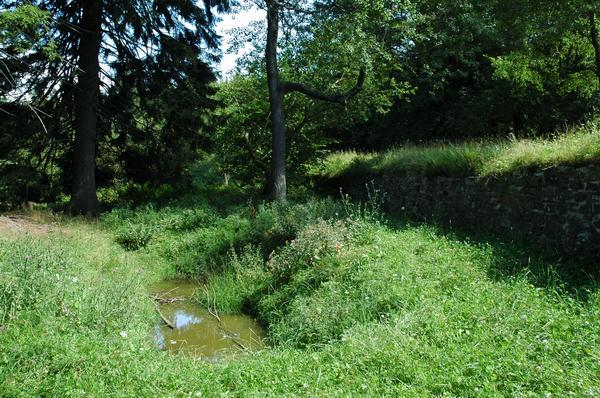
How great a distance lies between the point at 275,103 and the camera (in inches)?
591

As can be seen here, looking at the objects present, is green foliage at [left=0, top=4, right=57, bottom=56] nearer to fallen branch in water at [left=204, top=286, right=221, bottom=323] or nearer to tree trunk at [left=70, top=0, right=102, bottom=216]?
tree trunk at [left=70, top=0, right=102, bottom=216]

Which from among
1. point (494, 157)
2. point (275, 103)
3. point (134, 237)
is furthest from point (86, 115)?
point (494, 157)

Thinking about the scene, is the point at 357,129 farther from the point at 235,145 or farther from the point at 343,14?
the point at 343,14

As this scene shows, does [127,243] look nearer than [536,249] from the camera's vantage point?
No

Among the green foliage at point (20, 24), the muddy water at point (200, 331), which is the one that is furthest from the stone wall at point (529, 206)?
the green foliage at point (20, 24)

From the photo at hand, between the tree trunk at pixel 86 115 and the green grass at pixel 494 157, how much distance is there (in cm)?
870

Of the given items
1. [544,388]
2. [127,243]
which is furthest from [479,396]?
[127,243]

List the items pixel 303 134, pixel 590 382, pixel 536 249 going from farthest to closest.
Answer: pixel 303 134, pixel 536 249, pixel 590 382

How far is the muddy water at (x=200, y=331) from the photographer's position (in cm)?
718

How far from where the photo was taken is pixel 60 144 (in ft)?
54.0

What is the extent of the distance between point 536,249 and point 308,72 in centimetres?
1011

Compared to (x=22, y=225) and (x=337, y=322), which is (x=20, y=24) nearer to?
(x=22, y=225)

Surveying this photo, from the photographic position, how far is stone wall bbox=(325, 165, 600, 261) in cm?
738

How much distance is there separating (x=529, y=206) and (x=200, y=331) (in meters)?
6.09
